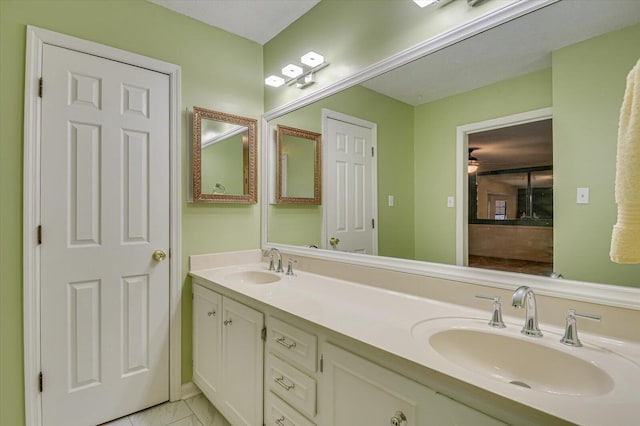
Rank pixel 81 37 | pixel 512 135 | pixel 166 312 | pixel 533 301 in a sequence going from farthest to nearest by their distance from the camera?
pixel 166 312 → pixel 81 37 → pixel 512 135 → pixel 533 301

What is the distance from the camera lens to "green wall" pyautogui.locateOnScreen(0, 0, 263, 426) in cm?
155

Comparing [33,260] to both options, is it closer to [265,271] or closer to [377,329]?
[265,271]

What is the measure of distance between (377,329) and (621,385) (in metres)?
0.60

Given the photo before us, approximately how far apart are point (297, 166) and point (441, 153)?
1.07m

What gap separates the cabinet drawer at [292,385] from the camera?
1.15m

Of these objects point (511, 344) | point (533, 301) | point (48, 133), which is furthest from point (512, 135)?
point (48, 133)

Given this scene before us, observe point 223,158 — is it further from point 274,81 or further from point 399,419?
point 399,419

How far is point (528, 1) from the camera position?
1.07 meters

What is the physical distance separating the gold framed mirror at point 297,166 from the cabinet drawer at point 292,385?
1031 mm

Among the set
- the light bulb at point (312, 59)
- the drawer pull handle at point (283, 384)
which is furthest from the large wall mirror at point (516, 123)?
the drawer pull handle at point (283, 384)

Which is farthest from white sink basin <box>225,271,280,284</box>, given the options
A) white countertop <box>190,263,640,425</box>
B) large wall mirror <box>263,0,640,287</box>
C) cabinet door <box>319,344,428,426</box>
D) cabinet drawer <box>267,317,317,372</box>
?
cabinet door <box>319,344,428,426</box>

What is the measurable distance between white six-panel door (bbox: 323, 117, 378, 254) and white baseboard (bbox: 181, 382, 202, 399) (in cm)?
135

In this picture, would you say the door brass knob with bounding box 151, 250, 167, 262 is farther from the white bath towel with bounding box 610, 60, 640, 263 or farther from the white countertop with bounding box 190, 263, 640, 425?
the white bath towel with bounding box 610, 60, 640, 263

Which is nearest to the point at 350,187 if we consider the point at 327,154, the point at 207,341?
the point at 327,154
